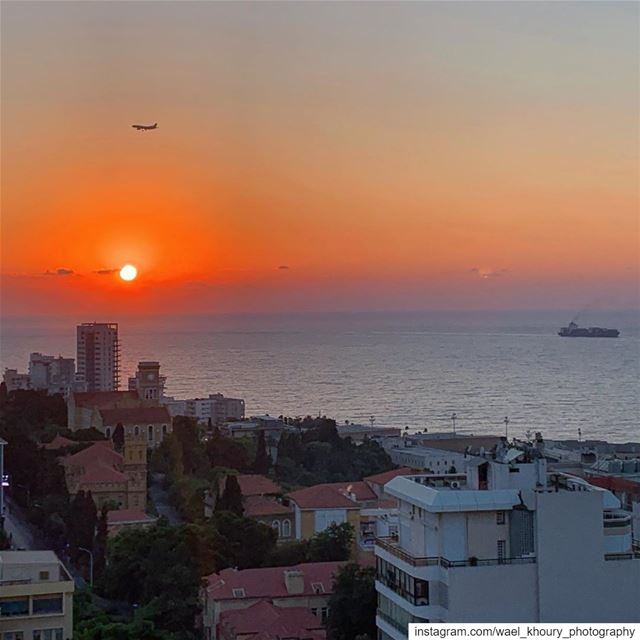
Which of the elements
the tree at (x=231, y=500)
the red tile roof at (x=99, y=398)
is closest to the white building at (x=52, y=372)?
the red tile roof at (x=99, y=398)

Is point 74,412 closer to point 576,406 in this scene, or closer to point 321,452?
point 321,452

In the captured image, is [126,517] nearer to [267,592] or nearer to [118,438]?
[267,592]

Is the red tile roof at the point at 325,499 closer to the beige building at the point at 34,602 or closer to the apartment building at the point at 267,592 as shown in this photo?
the apartment building at the point at 267,592

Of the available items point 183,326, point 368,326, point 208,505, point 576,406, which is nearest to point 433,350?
point 576,406

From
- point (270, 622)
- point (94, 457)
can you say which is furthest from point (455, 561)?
Result: point (94, 457)

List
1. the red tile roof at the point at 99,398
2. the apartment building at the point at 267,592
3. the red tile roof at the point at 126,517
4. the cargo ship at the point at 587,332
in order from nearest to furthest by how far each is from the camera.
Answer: the apartment building at the point at 267,592 → the red tile roof at the point at 126,517 → the red tile roof at the point at 99,398 → the cargo ship at the point at 587,332
